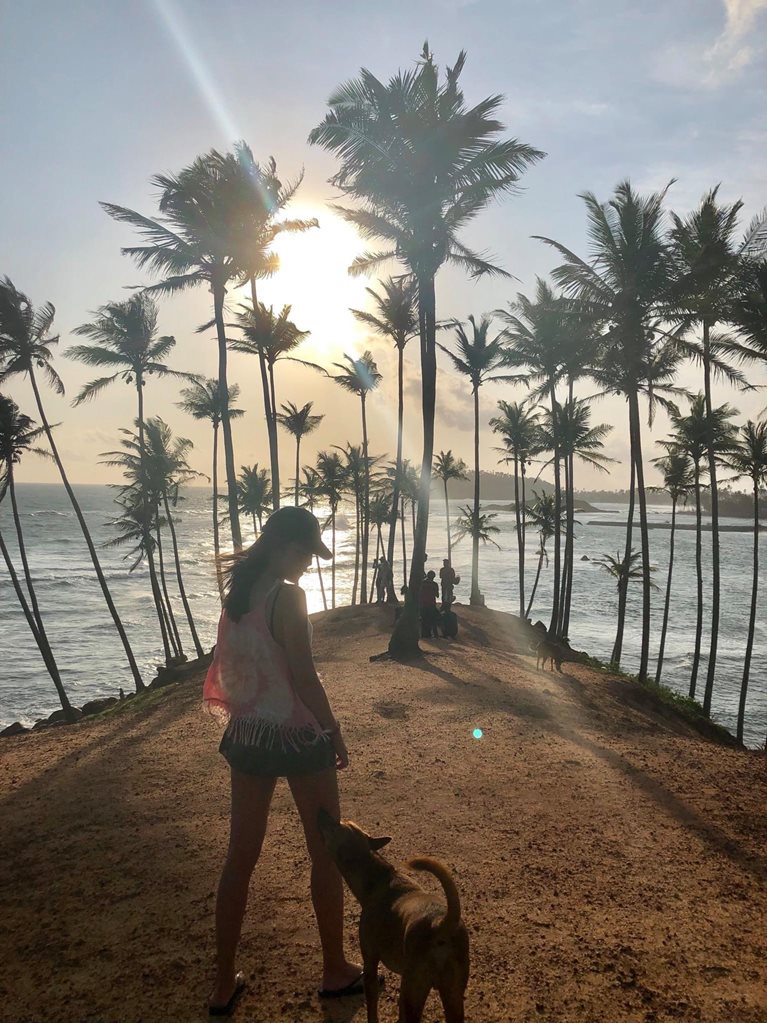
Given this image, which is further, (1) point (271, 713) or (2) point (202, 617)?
(2) point (202, 617)

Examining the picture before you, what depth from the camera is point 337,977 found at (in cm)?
311

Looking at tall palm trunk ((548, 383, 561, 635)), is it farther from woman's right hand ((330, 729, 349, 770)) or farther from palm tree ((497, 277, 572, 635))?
woman's right hand ((330, 729, 349, 770))

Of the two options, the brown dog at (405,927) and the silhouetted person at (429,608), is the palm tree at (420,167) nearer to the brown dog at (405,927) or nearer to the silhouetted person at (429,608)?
the silhouetted person at (429,608)

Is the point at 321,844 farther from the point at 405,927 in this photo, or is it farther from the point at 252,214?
the point at 252,214

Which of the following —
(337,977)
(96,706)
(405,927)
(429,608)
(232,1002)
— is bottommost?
(96,706)

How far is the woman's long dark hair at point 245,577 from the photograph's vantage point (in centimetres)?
282

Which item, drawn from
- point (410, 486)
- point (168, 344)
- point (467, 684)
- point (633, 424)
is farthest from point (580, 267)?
point (410, 486)

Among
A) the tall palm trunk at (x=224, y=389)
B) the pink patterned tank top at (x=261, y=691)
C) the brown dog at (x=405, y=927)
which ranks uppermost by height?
the tall palm trunk at (x=224, y=389)

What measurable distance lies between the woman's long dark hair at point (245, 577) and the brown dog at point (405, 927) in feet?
3.36

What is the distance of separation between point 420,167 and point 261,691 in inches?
569

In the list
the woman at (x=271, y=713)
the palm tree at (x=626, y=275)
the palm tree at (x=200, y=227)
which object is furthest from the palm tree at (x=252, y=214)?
the woman at (x=271, y=713)

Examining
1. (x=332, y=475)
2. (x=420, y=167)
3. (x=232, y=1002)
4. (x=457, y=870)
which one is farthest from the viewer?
(x=332, y=475)

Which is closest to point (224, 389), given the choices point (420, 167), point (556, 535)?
point (420, 167)

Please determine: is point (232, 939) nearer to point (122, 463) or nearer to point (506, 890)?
point (506, 890)
